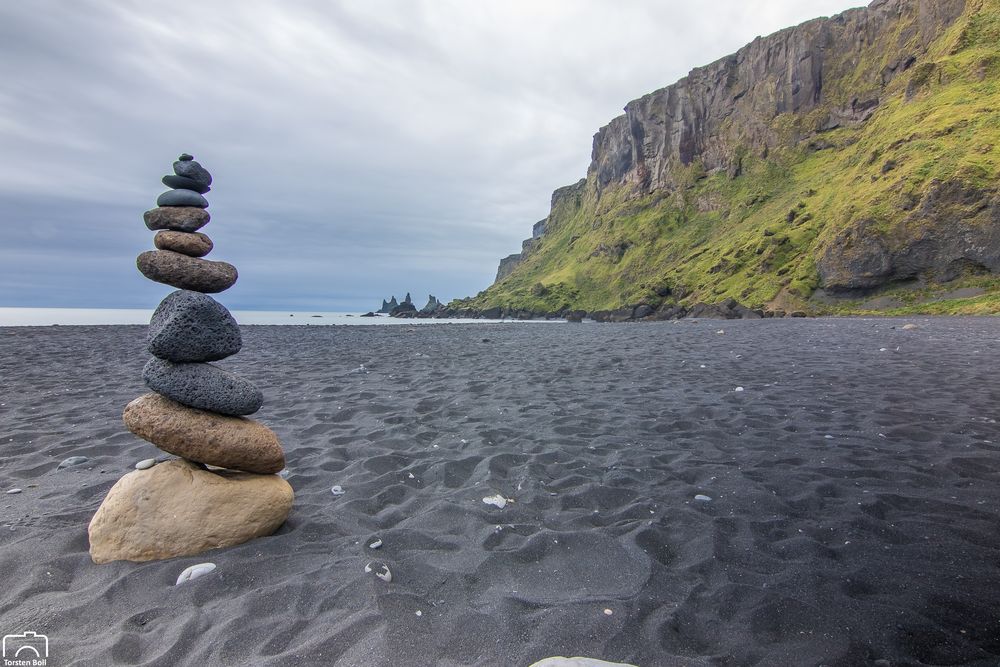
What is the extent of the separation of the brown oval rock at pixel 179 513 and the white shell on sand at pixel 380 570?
158 centimetres

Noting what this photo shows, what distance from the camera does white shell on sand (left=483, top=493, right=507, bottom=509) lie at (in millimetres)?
5979

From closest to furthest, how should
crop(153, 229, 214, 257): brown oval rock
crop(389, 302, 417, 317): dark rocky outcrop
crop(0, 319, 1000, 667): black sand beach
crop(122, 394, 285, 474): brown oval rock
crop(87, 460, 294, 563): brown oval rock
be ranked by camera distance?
crop(0, 319, 1000, 667): black sand beach → crop(87, 460, 294, 563): brown oval rock → crop(122, 394, 285, 474): brown oval rock → crop(153, 229, 214, 257): brown oval rock → crop(389, 302, 417, 317): dark rocky outcrop

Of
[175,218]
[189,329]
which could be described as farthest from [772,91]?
[189,329]

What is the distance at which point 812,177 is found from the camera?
4397 inches

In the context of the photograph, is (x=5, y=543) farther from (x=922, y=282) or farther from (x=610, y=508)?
(x=922, y=282)

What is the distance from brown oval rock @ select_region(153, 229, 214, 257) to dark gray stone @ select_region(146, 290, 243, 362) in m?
0.51

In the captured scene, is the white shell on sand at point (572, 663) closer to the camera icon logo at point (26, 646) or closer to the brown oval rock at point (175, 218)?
the camera icon logo at point (26, 646)

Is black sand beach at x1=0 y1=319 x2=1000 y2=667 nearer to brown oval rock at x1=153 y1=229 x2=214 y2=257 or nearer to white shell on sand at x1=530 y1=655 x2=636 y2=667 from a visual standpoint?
white shell on sand at x1=530 y1=655 x2=636 y2=667

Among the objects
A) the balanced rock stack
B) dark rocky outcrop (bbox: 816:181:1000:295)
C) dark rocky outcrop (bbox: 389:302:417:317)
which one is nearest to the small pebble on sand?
the balanced rock stack

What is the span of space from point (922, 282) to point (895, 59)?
274ft

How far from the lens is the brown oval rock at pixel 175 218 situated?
217 inches

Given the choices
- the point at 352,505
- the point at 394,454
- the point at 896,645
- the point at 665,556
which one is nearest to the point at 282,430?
the point at 394,454

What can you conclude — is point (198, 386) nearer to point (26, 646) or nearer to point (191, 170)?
point (26, 646)

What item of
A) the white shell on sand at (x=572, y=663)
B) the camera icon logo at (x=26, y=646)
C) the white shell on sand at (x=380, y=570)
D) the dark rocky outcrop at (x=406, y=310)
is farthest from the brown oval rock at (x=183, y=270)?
the dark rocky outcrop at (x=406, y=310)
